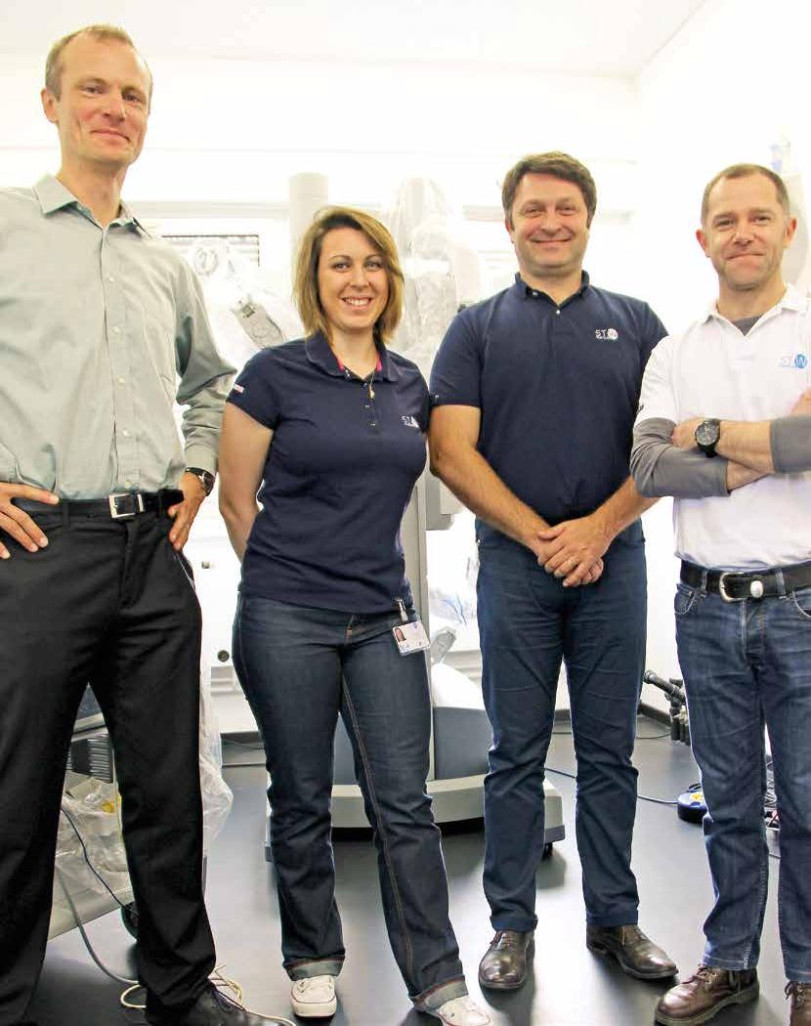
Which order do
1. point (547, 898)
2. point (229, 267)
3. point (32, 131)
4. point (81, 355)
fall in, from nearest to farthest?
point (81, 355), point (547, 898), point (229, 267), point (32, 131)

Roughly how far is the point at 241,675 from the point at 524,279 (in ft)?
3.47

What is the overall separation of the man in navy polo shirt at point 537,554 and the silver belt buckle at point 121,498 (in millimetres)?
696

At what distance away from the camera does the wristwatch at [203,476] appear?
1923mm

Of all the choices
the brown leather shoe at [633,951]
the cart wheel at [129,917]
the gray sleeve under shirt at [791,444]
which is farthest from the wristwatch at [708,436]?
the cart wheel at [129,917]

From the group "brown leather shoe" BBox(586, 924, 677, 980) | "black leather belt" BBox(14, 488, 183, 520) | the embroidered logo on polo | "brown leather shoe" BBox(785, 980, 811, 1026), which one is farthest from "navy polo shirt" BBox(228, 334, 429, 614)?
"brown leather shoe" BBox(785, 980, 811, 1026)

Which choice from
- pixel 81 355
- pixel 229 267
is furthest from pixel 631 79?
pixel 81 355

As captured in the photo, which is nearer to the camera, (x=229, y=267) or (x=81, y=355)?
(x=81, y=355)

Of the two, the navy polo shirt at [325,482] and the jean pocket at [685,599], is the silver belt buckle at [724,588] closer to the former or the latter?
the jean pocket at [685,599]

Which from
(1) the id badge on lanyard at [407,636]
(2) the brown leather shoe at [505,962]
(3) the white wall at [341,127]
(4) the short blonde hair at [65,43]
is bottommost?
(2) the brown leather shoe at [505,962]

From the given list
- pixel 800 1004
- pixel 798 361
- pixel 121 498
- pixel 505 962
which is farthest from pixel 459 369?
pixel 800 1004

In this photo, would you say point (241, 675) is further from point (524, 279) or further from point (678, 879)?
point (678, 879)

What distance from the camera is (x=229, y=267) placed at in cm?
310

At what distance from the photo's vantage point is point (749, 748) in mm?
1866

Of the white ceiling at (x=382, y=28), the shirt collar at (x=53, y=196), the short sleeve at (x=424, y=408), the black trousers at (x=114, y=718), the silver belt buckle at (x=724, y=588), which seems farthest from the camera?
the white ceiling at (x=382, y=28)
